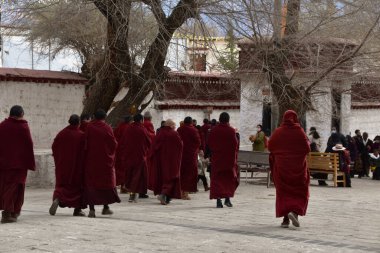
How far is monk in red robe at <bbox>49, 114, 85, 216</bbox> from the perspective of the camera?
12.0 metres

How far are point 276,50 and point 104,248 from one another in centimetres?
1063

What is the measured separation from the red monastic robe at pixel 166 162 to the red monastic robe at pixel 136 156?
170 millimetres

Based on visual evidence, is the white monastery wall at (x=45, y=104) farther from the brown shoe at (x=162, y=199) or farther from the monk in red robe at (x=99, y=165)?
the monk in red robe at (x=99, y=165)

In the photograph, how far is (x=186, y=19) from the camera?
17250 mm

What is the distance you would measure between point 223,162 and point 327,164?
628 cm

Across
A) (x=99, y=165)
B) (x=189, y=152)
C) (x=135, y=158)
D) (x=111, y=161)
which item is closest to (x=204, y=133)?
(x=189, y=152)

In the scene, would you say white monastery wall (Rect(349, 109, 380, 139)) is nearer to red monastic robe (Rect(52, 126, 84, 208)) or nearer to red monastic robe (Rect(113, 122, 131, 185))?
red monastic robe (Rect(113, 122, 131, 185))

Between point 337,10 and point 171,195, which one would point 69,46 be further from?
point 171,195

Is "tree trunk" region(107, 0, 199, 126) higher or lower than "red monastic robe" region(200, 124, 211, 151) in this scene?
higher

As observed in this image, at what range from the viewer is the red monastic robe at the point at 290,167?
36.3ft

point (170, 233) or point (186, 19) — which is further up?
point (186, 19)

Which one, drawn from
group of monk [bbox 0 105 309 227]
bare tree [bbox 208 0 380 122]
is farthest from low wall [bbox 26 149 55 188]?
bare tree [bbox 208 0 380 122]

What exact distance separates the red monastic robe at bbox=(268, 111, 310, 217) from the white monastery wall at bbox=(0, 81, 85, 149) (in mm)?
A: 10955

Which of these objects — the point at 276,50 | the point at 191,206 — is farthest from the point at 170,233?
the point at 276,50
